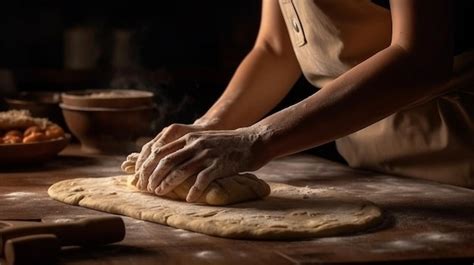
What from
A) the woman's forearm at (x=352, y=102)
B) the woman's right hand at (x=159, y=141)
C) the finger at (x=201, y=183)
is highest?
the woman's forearm at (x=352, y=102)

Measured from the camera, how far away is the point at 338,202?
180cm

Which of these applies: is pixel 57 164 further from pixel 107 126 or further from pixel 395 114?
pixel 395 114

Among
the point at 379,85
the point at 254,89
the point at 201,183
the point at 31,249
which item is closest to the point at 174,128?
the point at 201,183

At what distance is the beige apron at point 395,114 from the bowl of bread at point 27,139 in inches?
30.2

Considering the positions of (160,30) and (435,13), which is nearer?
(435,13)

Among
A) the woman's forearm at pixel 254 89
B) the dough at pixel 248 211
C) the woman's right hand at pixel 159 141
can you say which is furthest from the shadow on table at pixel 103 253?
the woman's forearm at pixel 254 89

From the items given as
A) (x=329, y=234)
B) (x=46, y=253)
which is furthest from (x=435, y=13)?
(x=46, y=253)

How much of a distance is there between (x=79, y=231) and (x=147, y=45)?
6.86 ft

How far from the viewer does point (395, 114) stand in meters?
2.18

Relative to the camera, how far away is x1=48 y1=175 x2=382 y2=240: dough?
1544 mm

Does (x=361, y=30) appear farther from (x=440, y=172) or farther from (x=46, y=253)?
(x=46, y=253)

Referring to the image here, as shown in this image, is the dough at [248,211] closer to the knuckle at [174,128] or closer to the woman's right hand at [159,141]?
the woman's right hand at [159,141]

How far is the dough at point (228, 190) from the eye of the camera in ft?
5.73

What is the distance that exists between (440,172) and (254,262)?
93 cm
